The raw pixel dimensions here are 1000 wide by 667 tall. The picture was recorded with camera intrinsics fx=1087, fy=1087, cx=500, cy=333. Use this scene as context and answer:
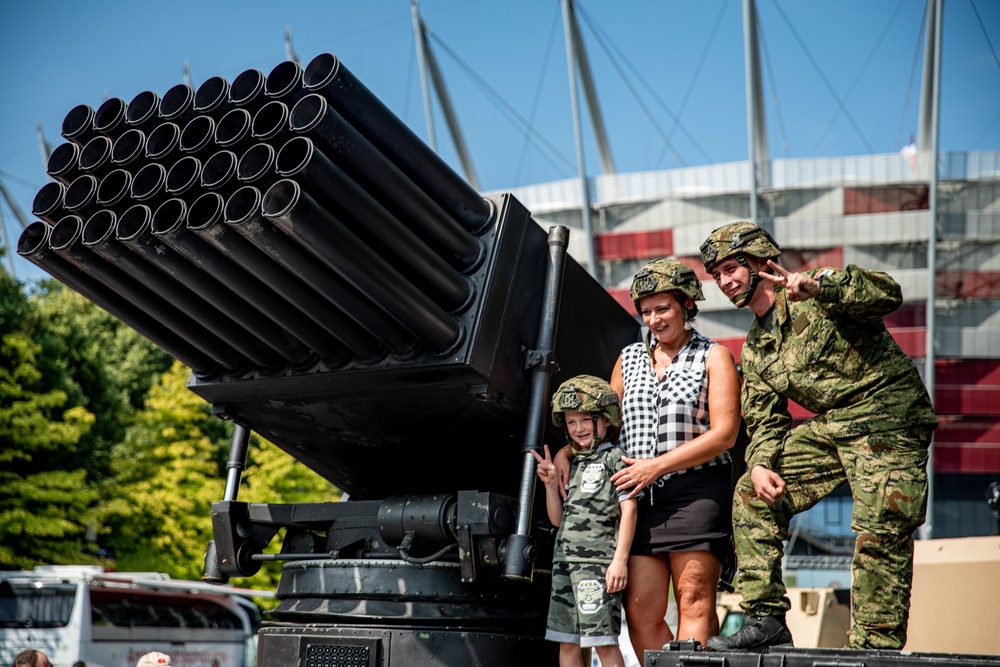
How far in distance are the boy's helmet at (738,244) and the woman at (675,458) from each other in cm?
37

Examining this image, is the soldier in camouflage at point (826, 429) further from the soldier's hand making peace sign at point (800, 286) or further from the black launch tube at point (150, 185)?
the black launch tube at point (150, 185)

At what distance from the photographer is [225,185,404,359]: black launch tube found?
4.38 m

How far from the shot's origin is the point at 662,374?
5168mm

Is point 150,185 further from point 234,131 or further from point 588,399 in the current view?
point 588,399

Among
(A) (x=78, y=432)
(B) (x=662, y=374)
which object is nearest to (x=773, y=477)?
(B) (x=662, y=374)

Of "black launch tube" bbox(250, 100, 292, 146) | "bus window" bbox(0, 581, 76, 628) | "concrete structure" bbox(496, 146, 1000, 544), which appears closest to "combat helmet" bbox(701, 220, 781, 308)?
"black launch tube" bbox(250, 100, 292, 146)

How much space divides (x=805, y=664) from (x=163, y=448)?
26.0 meters

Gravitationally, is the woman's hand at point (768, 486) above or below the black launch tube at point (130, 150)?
below

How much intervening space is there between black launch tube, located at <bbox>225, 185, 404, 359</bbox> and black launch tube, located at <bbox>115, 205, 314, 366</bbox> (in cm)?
39

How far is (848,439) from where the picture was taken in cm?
436

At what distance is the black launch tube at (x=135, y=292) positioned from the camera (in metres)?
4.91

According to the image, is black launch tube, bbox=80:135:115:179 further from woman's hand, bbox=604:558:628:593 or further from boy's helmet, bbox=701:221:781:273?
woman's hand, bbox=604:558:628:593

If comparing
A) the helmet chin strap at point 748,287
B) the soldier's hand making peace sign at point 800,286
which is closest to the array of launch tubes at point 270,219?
the helmet chin strap at point 748,287

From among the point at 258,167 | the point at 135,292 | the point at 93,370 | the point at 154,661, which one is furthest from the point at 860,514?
the point at 93,370
